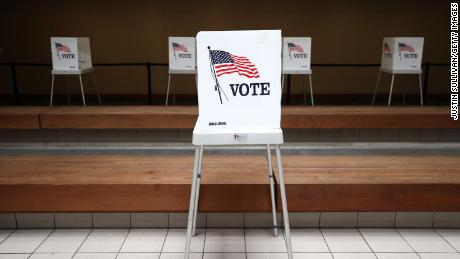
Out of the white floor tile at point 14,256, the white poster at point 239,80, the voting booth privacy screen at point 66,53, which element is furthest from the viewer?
the voting booth privacy screen at point 66,53

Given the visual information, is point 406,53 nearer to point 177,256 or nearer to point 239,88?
point 239,88

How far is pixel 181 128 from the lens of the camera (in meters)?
4.47

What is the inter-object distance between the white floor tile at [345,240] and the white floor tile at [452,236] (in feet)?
1.85

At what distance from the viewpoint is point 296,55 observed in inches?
198

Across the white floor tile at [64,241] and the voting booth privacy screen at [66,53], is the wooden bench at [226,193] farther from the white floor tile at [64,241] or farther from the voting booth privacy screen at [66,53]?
the voting booth privacy screen at [66,53]

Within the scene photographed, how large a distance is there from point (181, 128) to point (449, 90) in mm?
5211

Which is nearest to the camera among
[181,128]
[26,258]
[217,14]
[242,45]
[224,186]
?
[242,45]

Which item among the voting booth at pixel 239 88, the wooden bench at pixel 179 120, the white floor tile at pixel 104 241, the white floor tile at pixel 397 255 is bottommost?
the white floor tile at pixel 397 255

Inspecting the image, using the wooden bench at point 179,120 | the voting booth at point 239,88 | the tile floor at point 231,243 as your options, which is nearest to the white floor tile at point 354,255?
the tile floor at point 231,243

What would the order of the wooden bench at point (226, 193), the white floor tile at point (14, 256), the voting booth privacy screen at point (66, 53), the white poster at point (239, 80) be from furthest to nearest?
the voting booth privacy screen at point (66, 53) < the wooden bench at point (226, 193) < the white floor tile at point (14, 256) < the white poster at point (239, 80)

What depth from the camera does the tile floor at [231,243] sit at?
2.44m

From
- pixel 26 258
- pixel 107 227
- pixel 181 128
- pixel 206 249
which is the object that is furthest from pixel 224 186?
pixel 181 128

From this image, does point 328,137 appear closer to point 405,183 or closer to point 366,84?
point 405,183

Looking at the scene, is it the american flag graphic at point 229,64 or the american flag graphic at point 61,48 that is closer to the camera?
the american flag graphic at point 229,64
